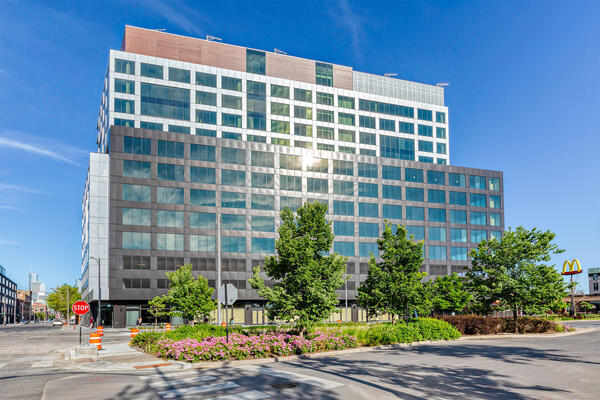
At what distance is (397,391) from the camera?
14.0 m

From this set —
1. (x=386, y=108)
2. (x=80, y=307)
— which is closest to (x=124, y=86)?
(x=386, y=108)

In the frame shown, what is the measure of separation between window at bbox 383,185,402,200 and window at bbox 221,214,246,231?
25.4m

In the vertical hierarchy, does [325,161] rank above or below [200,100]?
below

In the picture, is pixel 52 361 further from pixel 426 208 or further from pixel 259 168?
pixel 426 208

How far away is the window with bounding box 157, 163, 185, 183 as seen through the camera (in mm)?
67938

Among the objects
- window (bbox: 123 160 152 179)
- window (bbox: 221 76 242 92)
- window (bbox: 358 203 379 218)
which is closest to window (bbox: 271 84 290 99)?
window (bbox: 221 76 242 92)

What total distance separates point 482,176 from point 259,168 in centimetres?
4269

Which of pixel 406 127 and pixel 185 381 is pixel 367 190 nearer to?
pixel 406 127

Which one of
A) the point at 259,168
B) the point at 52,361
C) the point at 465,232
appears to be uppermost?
the point at 259,168

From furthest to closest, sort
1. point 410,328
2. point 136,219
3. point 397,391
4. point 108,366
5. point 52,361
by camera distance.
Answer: point 136,219 < point 410,328 < point 52,361 < point 108,366 < point 397,391

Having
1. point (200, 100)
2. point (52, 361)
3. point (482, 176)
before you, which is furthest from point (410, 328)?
point (482, 176)

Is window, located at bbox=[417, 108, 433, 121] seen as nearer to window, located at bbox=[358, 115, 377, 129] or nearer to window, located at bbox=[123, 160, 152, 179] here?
window, located at bbox=[358, 115, 377, 129]

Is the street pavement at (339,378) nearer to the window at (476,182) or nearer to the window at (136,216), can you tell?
the window at (136,216)

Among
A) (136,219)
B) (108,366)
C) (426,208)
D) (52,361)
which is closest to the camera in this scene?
(108,366)
